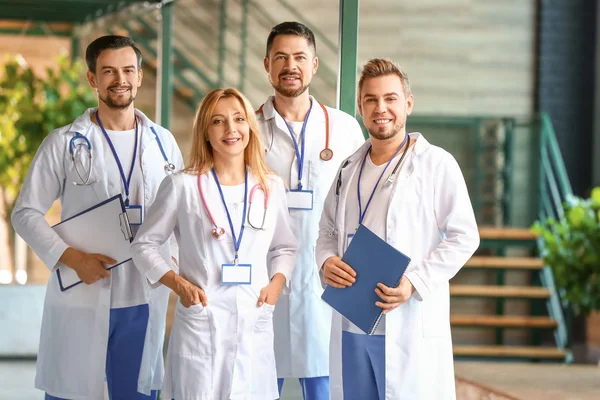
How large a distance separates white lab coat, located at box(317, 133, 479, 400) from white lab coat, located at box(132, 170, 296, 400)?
23 cm

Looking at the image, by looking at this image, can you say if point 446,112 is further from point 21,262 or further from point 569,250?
point 21,262

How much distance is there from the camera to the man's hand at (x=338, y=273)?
100 inches

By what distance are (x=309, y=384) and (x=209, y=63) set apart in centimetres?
601

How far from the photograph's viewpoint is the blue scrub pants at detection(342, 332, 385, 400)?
101 inches

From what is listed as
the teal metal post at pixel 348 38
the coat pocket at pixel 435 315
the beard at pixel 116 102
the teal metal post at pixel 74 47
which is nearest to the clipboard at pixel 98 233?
the beard at pixel 116 102

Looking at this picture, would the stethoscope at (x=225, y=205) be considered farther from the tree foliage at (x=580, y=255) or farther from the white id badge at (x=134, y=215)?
the tree foliage at (x=580, y=255)

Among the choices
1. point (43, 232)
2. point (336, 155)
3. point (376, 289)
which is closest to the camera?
point (376, 289)

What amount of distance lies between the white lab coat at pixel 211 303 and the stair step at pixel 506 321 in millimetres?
4924

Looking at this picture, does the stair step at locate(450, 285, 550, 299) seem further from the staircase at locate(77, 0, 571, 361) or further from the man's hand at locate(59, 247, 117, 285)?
the man's hand at locate(59, 247, 117, 285)

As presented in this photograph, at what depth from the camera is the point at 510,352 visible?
7.37m

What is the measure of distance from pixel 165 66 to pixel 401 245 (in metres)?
2.69

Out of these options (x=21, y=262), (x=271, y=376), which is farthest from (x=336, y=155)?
(x=21, y=262)

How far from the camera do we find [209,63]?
8703 millimetres

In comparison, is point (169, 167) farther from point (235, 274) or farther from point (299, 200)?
point (235, 274)
